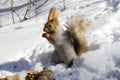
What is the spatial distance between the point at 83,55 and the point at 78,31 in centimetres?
50

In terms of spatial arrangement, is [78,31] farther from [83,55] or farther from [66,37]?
[83,55]

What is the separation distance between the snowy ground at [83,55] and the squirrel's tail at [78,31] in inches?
3.9

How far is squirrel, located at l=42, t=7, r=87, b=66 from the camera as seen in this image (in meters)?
3.42

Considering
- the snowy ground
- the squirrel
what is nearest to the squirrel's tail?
the squirrel

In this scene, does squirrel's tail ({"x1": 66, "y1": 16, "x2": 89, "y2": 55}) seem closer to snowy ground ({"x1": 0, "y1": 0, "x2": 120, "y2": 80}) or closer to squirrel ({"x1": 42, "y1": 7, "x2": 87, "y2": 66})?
squirrel ({"x1": 42, "y1": 7, "x2": 87, "y2": 66})

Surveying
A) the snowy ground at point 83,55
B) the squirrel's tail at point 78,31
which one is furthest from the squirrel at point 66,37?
the snowy ground at point 83,55

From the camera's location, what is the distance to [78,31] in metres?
3.49

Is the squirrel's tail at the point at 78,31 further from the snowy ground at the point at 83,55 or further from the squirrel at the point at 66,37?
the snowy ground at the point at 83,55

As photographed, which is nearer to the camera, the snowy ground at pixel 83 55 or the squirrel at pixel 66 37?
the snowy ground at pixel 83 55

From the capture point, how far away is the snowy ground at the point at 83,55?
109 inches

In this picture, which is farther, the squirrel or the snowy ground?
the squirrel

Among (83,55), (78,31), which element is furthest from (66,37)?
(83,55)

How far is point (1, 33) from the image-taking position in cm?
484

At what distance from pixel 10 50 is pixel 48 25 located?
0.77 m
